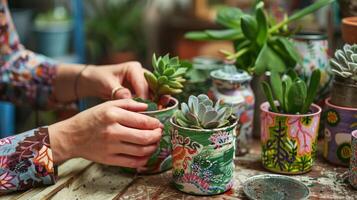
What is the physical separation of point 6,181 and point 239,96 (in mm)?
437

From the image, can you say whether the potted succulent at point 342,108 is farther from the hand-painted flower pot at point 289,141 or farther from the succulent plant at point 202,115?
the succulent plant at point 202,115

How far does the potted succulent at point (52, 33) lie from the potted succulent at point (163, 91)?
1.65 meters

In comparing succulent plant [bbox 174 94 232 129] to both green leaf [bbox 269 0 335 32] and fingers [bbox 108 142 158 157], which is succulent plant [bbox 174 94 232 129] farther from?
green leaf [bbox 269 0 335 32]

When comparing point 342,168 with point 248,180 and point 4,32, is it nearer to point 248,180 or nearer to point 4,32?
point 248,180

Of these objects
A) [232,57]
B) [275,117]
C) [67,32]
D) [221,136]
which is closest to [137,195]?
[221,136]

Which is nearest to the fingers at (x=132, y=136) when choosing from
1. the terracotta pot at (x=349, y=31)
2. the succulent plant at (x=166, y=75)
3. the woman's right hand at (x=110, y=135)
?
the woman's right hand at (x=110, y=135)

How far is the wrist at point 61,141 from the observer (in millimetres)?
773

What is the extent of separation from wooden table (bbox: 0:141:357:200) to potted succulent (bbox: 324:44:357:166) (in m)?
0.03

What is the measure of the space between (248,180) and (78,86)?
49 centimetres

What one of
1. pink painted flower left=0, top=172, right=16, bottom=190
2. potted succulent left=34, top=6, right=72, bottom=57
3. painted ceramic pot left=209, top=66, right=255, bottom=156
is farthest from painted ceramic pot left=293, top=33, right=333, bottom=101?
potted succulent left=34, top=6, right=72, bottom=57

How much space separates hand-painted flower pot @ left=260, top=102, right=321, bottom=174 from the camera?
80 cm

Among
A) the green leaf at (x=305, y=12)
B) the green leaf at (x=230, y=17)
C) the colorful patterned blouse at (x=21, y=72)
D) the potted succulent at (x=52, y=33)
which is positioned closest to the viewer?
the green leaf at (x=305, y=12)

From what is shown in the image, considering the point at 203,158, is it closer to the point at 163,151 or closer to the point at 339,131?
the point at 163,151

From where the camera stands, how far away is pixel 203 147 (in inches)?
28.2
